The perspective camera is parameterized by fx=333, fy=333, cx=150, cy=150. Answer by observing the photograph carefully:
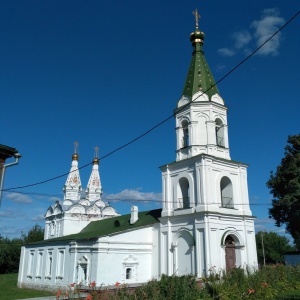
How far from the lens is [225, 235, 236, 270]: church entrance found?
20.6 m

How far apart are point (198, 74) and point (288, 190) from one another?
1281cm

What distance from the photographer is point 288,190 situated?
28281 millimetres

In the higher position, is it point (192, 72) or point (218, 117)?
point (192, 72)

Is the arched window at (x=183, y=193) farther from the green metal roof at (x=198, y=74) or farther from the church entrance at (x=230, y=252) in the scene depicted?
the green metal roof at (x=198, y=74)

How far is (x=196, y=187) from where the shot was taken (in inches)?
834

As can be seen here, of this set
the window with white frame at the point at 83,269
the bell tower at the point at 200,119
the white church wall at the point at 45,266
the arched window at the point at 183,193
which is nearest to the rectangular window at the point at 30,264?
the white church wall at the point at 45,266

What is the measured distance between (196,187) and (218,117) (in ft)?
17.7

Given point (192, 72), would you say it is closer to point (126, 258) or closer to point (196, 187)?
point (196, 187)

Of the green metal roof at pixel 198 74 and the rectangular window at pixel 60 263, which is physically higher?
the green metal roof at pixel 198 74

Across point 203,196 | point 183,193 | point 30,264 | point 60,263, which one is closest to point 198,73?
point 183,193

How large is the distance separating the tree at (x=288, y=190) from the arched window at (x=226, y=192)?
752cm

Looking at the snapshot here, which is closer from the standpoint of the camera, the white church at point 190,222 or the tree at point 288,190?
the white church at point 190,222

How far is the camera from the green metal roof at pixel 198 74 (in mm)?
23594

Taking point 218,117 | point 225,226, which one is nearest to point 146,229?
point 225,226
